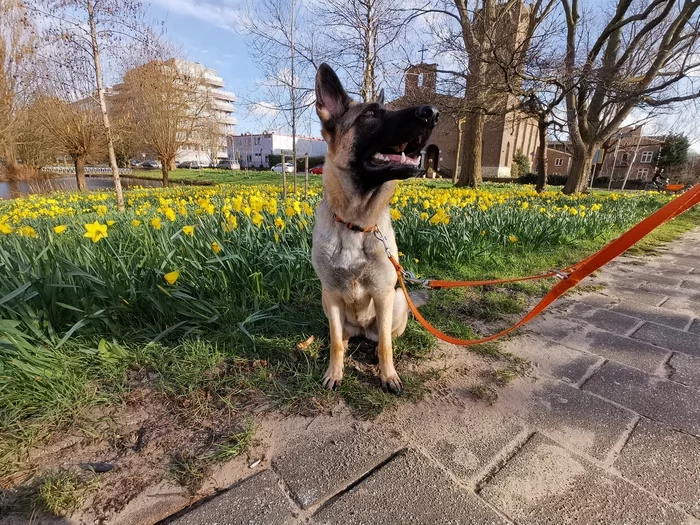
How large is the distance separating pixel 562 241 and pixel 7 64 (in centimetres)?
1999

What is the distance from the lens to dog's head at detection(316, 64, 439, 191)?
5.65 feet

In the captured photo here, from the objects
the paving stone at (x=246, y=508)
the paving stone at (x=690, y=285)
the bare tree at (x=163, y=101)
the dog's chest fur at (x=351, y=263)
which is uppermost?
the bare tree at (x=163, y=101)

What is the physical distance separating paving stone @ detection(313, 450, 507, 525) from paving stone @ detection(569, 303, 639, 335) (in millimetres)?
2281

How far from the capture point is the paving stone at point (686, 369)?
2.10m

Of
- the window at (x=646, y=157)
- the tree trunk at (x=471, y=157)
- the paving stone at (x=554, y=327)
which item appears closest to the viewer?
the paving stone at (x=554, y=327)

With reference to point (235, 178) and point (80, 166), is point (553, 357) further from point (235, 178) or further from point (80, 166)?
point (235, 178)

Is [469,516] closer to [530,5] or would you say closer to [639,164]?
[530,5]

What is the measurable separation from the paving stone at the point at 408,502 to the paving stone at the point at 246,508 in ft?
0.52

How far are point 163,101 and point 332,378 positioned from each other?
60.7 feet

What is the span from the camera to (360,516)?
4.16 ft

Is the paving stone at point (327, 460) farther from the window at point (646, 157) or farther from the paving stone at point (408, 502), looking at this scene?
the window at point (646, 157)

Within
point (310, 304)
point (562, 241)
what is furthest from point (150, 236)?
point (562, 241)

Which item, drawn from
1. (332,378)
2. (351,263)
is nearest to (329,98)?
(351,263)

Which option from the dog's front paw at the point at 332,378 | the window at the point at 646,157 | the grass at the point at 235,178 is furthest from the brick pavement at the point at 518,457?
the window at the point at 646,157
